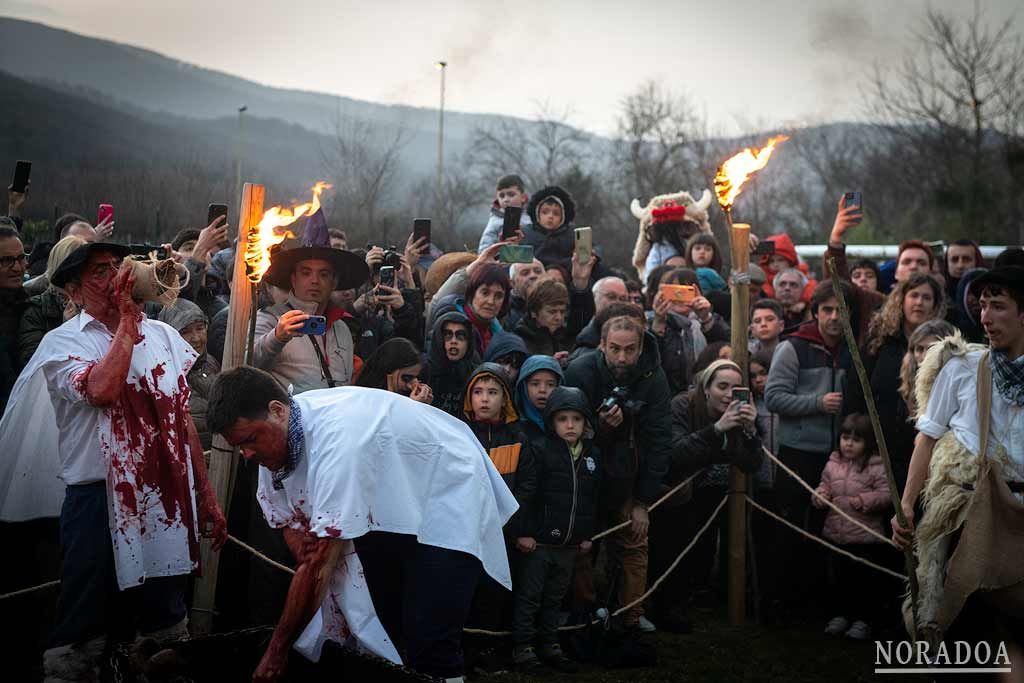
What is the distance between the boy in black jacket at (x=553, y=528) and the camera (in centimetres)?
578

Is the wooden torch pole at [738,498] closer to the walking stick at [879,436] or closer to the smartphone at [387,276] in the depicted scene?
the walking stick at [879,436]

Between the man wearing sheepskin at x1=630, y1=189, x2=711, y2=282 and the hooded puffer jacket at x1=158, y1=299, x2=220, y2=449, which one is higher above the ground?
the man wearing sheepskin at x1=630, y1=189, x2=711, y2=282

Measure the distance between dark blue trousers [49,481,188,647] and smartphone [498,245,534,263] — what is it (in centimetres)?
349

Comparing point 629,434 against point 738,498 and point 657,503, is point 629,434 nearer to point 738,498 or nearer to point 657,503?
point 657,503

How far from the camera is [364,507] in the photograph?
3551mm

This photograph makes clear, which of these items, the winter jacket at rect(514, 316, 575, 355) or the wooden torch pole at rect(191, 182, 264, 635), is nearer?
the wooden torch pole at rect(191, 182, 264, 635)

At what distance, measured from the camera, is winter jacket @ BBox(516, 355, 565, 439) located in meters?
6.00

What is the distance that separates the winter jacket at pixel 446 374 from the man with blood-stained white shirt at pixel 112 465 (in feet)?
6.18

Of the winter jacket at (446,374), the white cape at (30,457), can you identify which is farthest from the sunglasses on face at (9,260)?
the winter jacket at (446,374)

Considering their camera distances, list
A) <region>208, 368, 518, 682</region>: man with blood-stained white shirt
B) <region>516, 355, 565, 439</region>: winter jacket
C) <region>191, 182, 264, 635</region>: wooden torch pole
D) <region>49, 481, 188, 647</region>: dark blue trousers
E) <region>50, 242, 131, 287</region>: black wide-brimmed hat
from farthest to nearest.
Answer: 1. <region>516, 355, 565, 439</region>: winter jacket
2. <region>191, 182, 264, 635</region>: wooden torch pole
3. <region>50, 242, 131, 287</region>: black wide-brimmed hat
4. <region>49, 481, 188, 647</region>: dark blue trousers
5. <region>208, 368, 518, 682</region>: man with blood-stained white shirt

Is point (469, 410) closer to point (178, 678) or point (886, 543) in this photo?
point (178, 678)

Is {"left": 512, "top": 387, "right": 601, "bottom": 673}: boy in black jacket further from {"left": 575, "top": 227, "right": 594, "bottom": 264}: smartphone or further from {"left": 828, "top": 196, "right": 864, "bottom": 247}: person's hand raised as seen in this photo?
{"left": 828, "top": 196, "right": 864, "bottom": 247}: person's hand raised

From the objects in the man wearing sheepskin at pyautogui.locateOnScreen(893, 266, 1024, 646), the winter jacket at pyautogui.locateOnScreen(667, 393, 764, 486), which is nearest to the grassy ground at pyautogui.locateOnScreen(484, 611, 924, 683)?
the man wearing sheepskin at pyautogui.locateOnScreen(893, 266, 1024, 646)

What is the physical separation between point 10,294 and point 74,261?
1476mm
